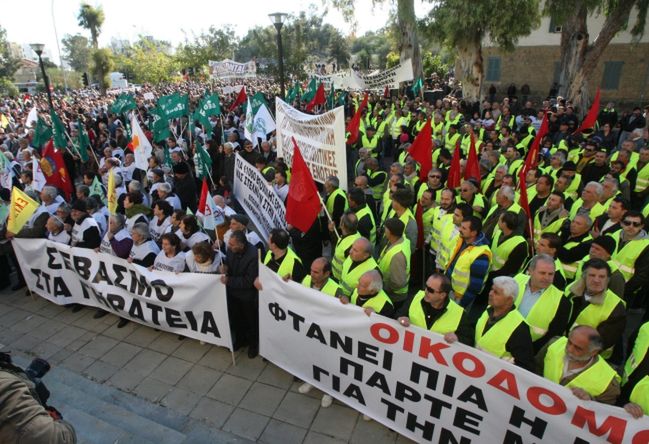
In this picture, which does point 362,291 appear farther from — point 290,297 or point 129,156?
point 129,156

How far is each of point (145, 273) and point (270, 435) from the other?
246 centimetres

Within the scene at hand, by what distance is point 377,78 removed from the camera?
15.5 m

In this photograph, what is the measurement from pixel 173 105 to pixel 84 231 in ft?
18.5

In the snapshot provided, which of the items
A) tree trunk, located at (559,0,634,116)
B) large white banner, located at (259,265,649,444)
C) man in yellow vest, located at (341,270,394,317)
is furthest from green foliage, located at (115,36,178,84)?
man in yellow vest, located at (341,270,394,317)

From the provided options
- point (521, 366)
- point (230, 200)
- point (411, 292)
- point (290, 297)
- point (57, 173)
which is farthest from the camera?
point (57, 173)

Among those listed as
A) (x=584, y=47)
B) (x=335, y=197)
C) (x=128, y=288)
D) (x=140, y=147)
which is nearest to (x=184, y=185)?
(x=140, y=147)

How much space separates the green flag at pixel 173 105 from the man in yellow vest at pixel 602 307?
9825 millimetres

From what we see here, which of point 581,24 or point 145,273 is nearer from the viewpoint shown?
point 145,273

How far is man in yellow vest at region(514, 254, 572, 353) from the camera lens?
363 centimetres

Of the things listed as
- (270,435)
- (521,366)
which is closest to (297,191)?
(270,435)

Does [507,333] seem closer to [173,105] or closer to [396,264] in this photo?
[396,264]

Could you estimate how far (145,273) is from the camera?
5164mm

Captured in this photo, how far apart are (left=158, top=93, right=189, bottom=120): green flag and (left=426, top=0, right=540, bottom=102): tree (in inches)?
432

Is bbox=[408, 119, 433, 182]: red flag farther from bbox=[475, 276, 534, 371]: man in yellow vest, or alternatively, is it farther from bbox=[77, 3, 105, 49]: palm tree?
bbox=[77, 3, 105, 49]: palm tree
